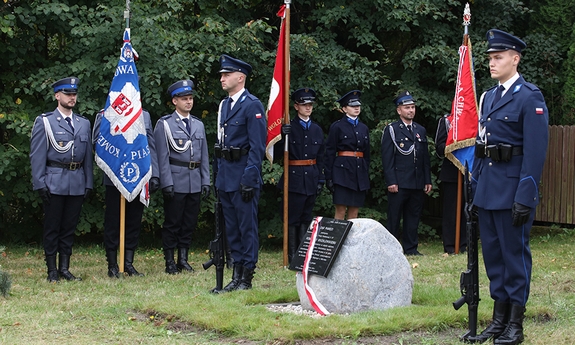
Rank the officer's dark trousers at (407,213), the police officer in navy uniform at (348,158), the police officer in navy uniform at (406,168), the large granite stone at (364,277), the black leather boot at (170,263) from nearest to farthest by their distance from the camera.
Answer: the large granite stone at (364,277)
the black leather boot at (170,263)
the police officer in navy uniform at (348,158)
the police officer in navy uniform at (406,168)
the officer's dark trousers at (407,213)

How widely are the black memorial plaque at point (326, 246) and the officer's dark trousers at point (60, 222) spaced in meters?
3.29

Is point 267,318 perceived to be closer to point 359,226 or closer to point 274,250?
point 359,226

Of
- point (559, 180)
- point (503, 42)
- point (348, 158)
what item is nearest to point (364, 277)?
point (503, 42)

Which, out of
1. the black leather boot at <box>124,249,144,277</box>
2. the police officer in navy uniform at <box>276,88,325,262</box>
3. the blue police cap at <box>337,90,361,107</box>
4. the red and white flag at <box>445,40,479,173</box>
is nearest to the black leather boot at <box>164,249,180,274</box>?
the black leather boot at <box>124,249,144,277</box>

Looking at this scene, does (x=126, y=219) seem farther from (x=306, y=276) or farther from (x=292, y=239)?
(x=306, y=276)

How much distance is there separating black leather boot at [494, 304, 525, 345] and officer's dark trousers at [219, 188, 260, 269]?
2925 millimetres

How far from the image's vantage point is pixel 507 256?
5707 mm

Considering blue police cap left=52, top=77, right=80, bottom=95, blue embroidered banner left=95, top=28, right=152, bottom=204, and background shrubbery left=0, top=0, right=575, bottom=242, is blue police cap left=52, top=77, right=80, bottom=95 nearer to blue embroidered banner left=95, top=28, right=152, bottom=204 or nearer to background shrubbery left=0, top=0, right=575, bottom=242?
blue embroidered banner left=95, top=28, right=152, bottom=204

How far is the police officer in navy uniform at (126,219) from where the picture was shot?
9.50 metres

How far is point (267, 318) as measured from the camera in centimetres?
636

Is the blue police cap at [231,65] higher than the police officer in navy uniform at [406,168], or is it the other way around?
the blue police cap at [231,65]

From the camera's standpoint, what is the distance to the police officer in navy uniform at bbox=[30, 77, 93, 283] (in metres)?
8.90

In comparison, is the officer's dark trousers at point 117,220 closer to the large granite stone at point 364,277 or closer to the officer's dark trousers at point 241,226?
the officer's dark trousers at point 241,226

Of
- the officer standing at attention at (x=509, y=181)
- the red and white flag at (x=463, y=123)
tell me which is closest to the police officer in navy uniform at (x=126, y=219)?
the red and white flag at (x=463, y=123)
